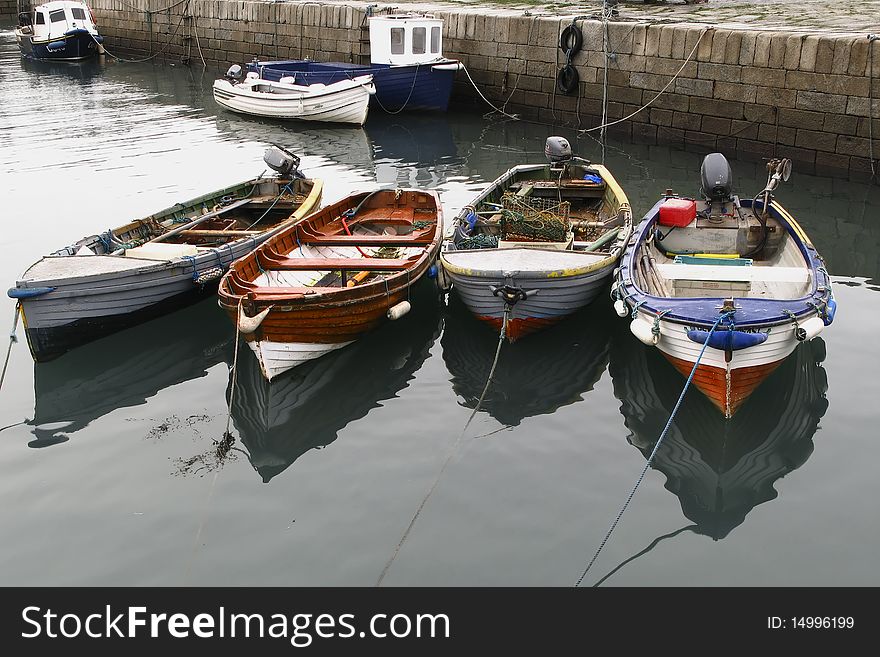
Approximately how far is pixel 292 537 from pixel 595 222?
5.95m

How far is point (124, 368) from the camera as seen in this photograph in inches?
343

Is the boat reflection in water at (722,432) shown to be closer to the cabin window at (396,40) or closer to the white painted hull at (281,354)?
the white painted hull at (281,354)

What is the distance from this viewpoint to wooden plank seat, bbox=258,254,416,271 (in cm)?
888

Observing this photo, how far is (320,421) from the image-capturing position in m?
7.68

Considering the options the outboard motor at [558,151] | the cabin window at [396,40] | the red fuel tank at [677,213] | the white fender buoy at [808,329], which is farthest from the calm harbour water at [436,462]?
the cabin window at [396,40]

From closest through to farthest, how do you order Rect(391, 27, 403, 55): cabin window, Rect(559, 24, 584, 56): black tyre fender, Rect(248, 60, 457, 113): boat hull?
Rect(559, 24, 584, 56): black tyre fender, Rect(391, 27, 403, 55): cabin window, Rect(248, 60, 457, 113): boat hull

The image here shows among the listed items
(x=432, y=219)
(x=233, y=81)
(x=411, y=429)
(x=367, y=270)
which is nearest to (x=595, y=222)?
(x=432, y=219)

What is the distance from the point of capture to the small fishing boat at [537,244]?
27.0 ft

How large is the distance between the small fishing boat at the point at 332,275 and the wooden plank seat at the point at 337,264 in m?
0.01

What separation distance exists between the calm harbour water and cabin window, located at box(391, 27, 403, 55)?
11638mm

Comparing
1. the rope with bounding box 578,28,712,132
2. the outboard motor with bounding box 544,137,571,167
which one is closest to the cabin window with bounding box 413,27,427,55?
the rope with bounding box 578,28,712,132

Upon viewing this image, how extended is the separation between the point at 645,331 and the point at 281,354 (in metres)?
3.30

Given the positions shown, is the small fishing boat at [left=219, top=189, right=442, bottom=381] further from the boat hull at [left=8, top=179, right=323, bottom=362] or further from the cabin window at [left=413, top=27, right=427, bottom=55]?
the cabin window at [left=413, top=27, right=427, bottom=55]

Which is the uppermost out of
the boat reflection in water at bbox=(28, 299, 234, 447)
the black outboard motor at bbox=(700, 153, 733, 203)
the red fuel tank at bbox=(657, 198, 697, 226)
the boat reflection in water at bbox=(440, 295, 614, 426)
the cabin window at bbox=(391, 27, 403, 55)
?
the cabin window at bbox=(391, 27, 403, 55)
